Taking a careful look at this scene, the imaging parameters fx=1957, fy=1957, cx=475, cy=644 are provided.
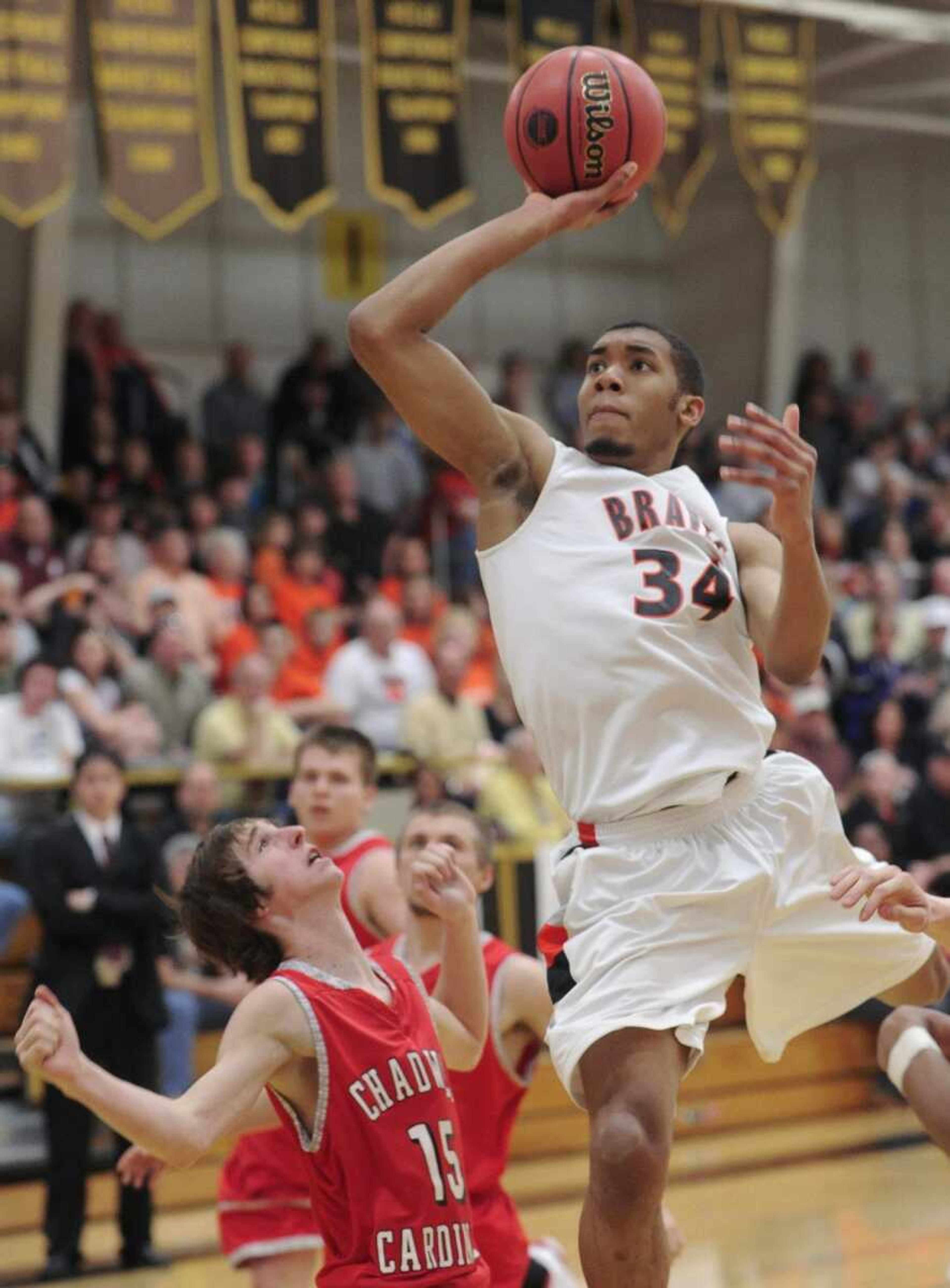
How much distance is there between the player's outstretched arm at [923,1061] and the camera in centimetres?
428

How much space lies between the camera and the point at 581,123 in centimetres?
386

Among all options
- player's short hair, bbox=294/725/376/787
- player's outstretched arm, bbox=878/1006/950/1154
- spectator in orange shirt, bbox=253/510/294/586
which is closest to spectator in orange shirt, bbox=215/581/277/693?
spectator in orange shirt, bbox=253/510/294/586

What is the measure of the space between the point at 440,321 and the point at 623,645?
71cm

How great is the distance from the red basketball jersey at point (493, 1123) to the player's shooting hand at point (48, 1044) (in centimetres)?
157

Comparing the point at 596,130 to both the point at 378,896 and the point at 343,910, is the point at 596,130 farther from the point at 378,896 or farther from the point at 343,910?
the point at 378,896

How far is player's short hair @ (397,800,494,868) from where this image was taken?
187 inches

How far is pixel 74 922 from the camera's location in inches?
296

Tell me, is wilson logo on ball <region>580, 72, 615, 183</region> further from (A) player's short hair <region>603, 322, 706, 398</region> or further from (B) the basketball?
(A) player's short hair <region>603, 322, 706, 398</region>

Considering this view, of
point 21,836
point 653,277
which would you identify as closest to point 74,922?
point 21,836

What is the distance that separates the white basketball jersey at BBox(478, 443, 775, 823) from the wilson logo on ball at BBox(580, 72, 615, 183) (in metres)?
0.55

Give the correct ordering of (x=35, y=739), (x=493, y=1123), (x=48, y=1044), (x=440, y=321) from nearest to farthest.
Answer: (x=48, y=1044), (x=440, y=321), (x=493, y=1123), (x=35, y=739)

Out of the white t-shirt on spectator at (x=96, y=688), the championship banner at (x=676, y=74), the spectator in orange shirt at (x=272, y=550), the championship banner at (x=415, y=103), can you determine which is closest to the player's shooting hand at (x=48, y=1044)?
the white t-shirt on spectator at (x=96, y=688)

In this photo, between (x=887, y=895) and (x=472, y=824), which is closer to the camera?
(x=887, y=895)

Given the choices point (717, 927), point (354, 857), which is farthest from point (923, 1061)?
point (354, 857)
